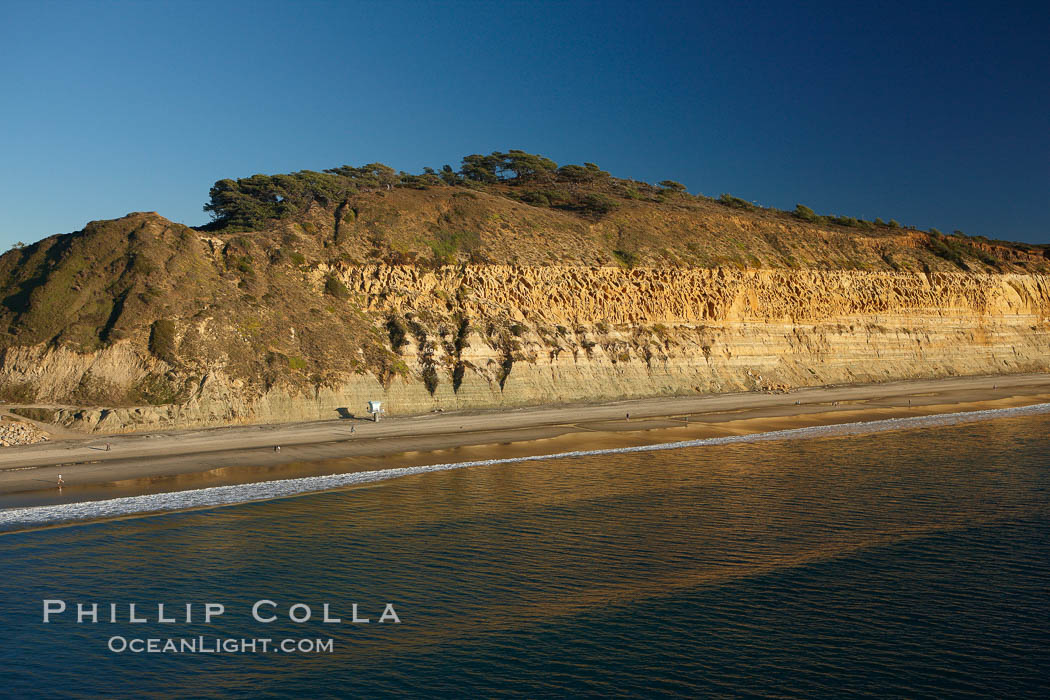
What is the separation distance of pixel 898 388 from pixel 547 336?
24.7m

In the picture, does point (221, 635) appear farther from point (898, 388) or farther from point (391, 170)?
point (391, 170)

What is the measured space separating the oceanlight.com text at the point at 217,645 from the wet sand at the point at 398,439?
400 inches

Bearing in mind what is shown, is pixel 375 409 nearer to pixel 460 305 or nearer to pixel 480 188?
pixel 460 305

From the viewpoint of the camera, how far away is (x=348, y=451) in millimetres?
26906

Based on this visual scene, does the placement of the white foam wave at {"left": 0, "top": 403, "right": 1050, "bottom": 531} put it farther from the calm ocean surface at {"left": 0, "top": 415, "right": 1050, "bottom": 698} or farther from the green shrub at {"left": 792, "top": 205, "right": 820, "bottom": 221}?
the green shrub at {"left": 792, "top": 205, "right": 820, "bottom": 221}

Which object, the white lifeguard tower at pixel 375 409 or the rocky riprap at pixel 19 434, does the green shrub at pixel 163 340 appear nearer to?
the rocky riprap at pixel 19 434

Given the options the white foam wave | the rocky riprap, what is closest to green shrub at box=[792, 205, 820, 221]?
the white foam wave

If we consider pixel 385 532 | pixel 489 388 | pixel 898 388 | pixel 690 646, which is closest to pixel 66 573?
pixel 385 532

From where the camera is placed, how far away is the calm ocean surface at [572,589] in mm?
10188

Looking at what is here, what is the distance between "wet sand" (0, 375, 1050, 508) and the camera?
22.2m

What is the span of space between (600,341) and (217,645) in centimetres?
3352

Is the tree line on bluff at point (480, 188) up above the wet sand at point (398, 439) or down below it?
above

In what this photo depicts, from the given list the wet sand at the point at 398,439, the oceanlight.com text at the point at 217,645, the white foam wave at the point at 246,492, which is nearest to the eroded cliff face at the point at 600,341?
the wet sand at the point at 398,439

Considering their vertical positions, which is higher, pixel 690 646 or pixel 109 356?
pixel 109 356
